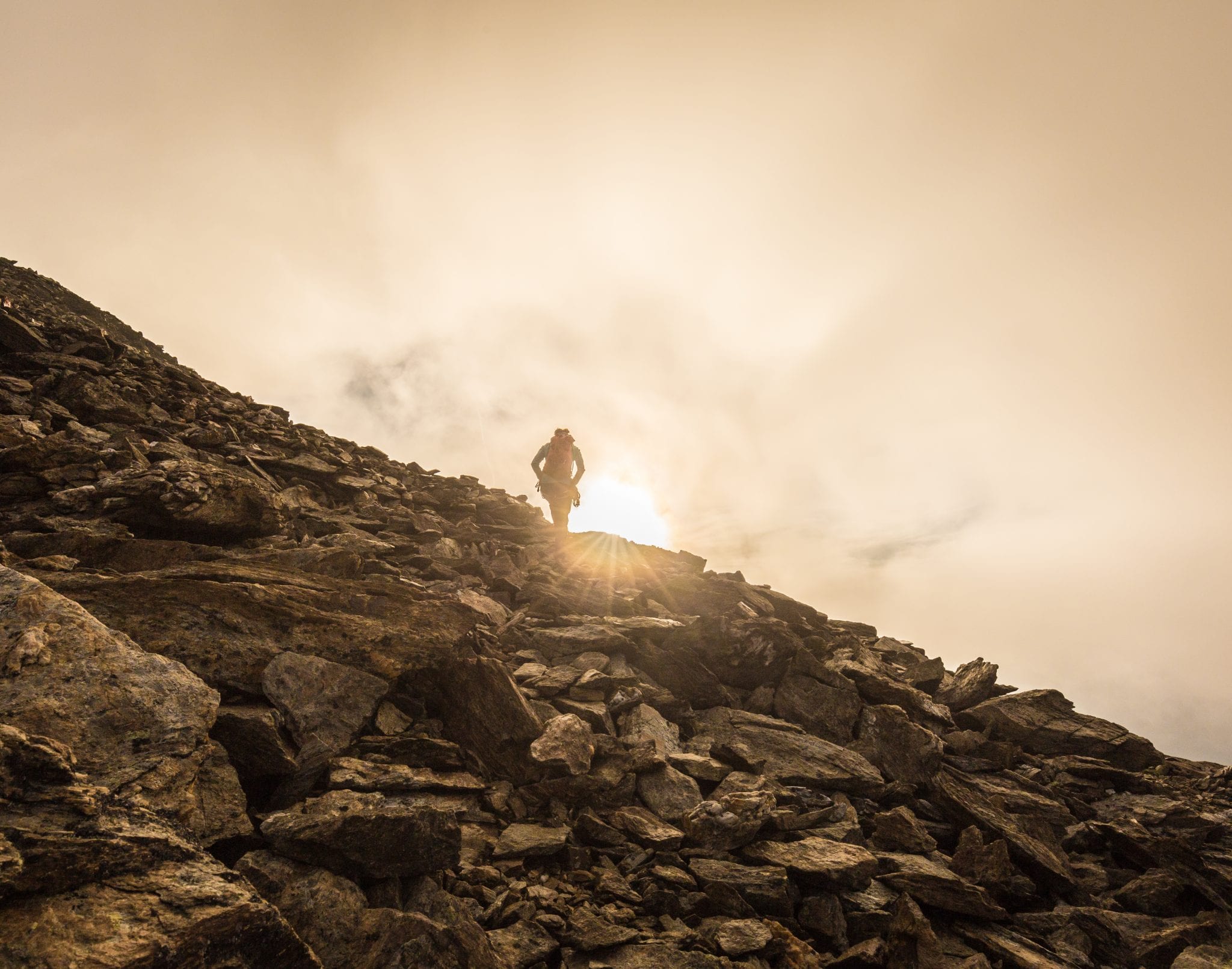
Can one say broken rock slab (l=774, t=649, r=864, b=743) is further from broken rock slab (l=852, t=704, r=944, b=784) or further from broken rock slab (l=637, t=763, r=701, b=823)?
broken rock slab (l=637, t=763, r=701, b=823)

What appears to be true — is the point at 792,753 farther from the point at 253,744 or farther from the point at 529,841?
the point at 253,744

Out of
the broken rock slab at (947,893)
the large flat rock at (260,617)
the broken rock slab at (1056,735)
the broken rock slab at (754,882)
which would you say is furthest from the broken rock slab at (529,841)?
the broken rock slab at (1056,735)

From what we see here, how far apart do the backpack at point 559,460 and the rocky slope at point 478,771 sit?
8.11 meters

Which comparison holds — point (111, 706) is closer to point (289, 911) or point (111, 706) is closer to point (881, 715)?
point (289, 911)

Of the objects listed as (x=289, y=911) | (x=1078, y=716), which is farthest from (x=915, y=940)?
(x=1078, y=716)

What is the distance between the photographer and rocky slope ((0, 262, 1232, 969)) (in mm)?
5840

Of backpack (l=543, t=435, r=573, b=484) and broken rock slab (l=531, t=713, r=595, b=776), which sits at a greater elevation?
backpack (l=543, t=435, r=573, b=484)

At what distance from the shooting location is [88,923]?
14.2 feet

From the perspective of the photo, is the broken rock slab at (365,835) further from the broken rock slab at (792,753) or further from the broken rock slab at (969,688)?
the broken rock slab at (969,688)

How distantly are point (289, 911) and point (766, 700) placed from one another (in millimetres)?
11884

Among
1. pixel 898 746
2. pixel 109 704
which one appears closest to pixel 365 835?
pixel 109 704

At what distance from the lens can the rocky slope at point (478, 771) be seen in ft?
19.2

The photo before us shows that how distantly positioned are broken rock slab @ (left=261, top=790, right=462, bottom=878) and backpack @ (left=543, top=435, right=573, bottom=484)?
1955cm

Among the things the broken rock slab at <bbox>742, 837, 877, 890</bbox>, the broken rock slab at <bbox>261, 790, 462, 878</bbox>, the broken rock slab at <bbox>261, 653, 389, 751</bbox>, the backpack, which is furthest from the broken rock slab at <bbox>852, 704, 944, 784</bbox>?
the backpack
